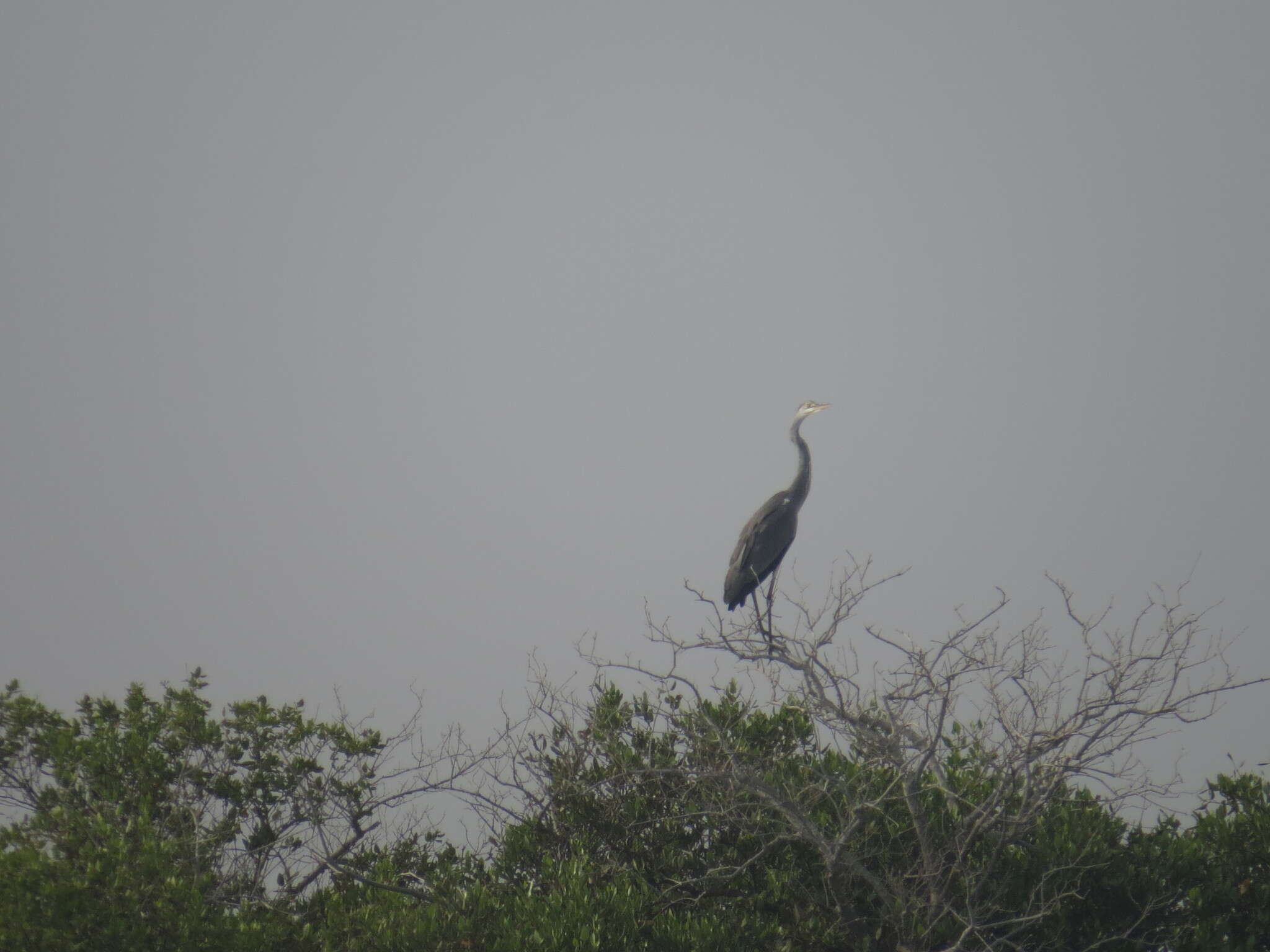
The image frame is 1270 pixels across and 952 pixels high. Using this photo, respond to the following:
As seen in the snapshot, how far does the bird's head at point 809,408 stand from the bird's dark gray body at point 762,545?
3.61 feet

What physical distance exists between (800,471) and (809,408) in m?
1.11

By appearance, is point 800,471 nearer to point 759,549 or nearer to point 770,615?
point 759,549

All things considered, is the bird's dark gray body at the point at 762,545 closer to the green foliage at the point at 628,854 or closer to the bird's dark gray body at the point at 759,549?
the bird's dark gray body at the point at 759,549

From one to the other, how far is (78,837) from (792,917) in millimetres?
4420

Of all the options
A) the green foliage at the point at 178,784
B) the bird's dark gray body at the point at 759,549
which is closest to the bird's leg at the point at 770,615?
the bird's dark gray body at the point at 759,549

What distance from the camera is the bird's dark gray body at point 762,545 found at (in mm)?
11172

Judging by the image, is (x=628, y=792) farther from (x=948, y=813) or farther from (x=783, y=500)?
(x=783, y=500)

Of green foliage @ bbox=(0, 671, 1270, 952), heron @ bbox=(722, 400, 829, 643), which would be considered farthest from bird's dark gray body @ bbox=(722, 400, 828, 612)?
green foliage @ bbox=(0, 671, 1270, 952)

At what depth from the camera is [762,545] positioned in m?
11.3

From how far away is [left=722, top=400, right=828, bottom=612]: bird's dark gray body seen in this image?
11.2m

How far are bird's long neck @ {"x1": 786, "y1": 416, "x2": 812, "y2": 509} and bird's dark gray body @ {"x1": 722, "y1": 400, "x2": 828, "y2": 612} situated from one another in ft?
0.03

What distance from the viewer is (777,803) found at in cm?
594

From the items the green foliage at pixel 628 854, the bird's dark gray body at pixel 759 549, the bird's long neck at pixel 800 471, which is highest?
the bird's long neck at pixel 800 471

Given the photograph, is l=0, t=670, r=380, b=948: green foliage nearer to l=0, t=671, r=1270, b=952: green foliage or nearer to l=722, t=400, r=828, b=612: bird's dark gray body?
l=0, t=671, r=1270, b=952: green foliage
